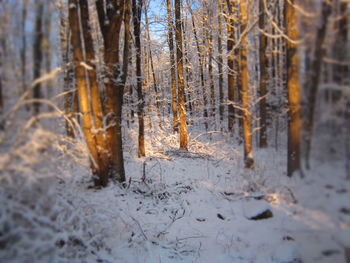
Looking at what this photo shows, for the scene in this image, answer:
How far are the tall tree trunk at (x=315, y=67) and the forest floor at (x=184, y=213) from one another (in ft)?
0.63

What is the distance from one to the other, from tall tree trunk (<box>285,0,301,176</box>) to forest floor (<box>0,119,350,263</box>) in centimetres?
11

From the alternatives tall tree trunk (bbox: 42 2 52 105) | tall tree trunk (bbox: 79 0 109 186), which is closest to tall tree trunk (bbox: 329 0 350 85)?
tall tree trunk (bbox: 42 2 52 105)

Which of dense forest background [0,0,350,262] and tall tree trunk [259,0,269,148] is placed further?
tall tree trunk [259,0,269,148]

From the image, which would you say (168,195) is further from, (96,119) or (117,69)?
(117,69)

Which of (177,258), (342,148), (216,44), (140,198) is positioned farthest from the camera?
(140,198)

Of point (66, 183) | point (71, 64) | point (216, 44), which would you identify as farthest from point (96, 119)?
point (216, 44)

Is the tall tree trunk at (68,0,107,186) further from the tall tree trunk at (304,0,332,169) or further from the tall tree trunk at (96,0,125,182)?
the tall tree trunk at (304,0,332,169)

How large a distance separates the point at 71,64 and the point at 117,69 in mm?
1367

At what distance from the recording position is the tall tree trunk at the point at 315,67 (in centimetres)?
95

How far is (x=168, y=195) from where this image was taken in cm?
458

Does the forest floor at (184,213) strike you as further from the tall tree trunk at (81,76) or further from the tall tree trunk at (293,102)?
the tall tree trunk at (81,76)

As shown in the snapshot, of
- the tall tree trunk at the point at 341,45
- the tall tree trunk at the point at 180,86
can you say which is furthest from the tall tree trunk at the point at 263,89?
the tall tree trunk at the point at 180,86

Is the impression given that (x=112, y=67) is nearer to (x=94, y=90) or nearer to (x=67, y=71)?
(x=94, y=90)

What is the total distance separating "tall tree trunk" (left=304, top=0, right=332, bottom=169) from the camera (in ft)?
3.11
